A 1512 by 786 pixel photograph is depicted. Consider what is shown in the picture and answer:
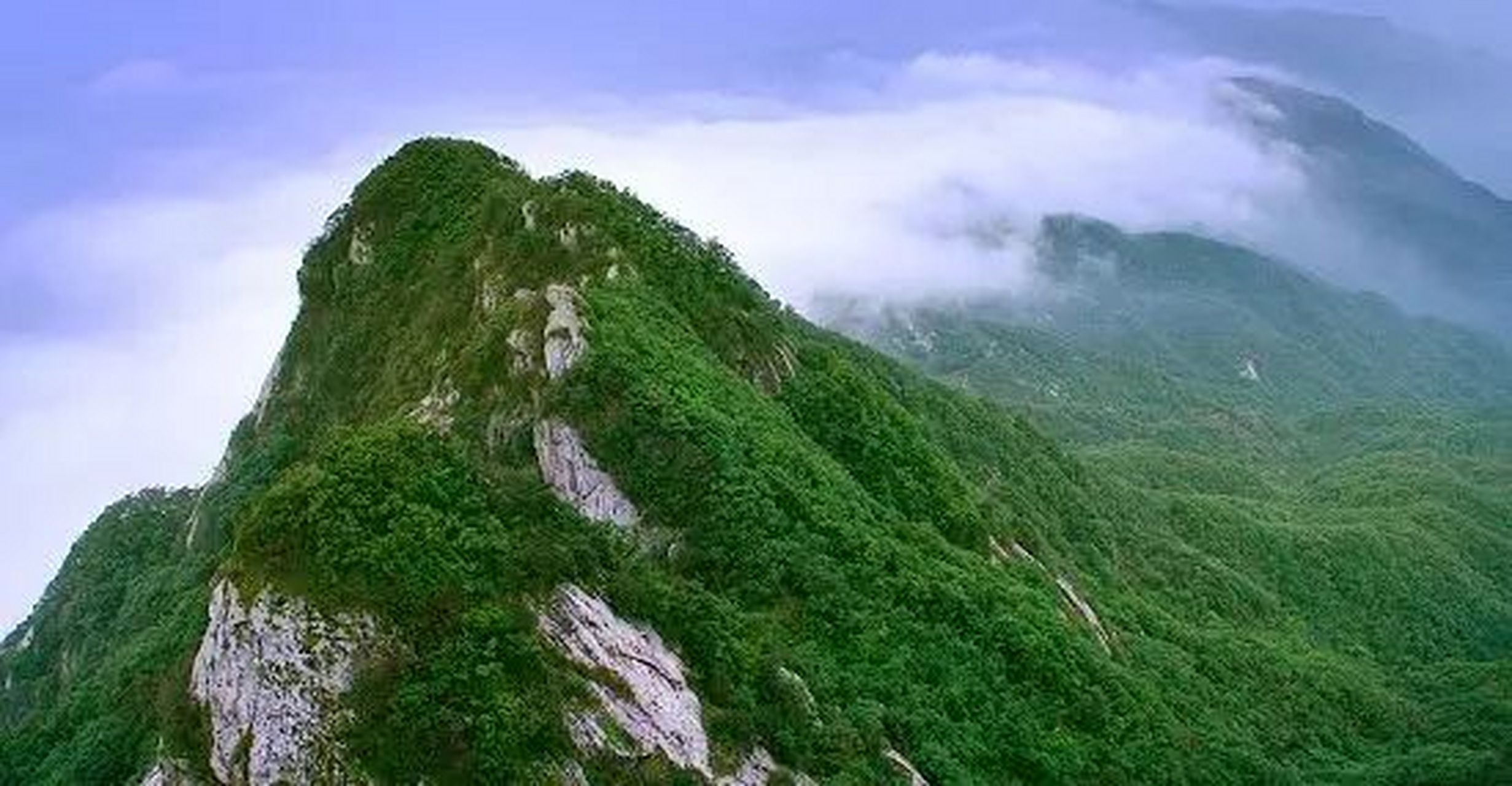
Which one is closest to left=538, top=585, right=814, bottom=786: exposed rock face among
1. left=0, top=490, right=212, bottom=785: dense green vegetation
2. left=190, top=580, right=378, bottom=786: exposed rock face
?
left=190, top=580, right=378, bottom=786: exposed rock face

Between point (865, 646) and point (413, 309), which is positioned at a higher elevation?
point (413, 309)

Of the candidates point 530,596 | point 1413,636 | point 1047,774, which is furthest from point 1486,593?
point 530,596

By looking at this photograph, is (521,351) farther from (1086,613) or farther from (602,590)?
(1086,613)

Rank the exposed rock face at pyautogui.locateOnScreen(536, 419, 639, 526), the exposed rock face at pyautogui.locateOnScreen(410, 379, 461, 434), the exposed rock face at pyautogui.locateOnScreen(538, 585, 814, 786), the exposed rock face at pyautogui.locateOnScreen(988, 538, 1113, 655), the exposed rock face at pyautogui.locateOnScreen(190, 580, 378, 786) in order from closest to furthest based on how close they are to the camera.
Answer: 1. the exposed rock face at pyautogui.locateOnScreen(190, 580, 378, 786)
2. the exposed rock face at pyautogui.locateOnScreen(538, 585, 814, 786)
3. the exposed rock face at pyautogui.locateOnScreen(536, 419, 639, 526)
4. the exposed rock face at pyautogui.locateOnScreen(410, 379, 461, 434)
5. the exposed rock face at pyautogui.locateOnScreen(988, 538, 1113, 655)

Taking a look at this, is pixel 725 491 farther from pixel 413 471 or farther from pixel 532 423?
pixel 413 471

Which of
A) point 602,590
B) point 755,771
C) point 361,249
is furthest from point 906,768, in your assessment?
point 361,249

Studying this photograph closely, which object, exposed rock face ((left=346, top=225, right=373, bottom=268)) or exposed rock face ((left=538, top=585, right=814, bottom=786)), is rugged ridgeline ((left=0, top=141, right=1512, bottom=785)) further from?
exposed rock face ((left=346, top=225, right=373, bottom=268))
